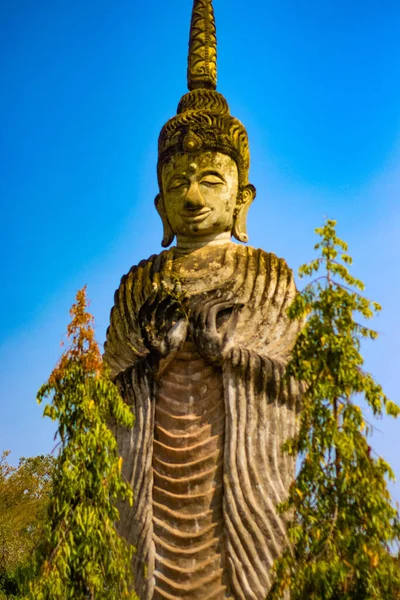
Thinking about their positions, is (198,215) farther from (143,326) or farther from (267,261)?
(143,326)

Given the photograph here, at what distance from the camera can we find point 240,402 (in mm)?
5824

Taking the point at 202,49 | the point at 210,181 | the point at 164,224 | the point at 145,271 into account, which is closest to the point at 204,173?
the point at 210,181

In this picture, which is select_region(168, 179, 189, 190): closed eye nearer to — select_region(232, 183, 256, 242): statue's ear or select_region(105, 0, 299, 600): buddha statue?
select_region(105, 0, 299, 600): buddha statue

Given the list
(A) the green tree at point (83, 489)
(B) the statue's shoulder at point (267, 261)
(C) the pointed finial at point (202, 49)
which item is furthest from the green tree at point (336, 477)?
(C) the pointed finial at point (202, 49)

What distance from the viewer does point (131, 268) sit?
7.42 m

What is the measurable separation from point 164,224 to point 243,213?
778 mm

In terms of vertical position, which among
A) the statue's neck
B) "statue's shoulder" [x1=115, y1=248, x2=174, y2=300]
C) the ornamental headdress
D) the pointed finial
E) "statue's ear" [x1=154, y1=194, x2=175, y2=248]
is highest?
the pointed finial

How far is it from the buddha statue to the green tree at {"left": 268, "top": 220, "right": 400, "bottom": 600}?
1.14 metres

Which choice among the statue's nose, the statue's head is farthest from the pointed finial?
the statue's nose

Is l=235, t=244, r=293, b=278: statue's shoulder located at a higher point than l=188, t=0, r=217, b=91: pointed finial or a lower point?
lower

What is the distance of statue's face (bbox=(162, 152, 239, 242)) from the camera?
23.4ft

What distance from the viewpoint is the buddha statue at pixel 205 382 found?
17.7 ft

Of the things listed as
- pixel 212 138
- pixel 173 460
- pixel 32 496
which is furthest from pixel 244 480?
pixel 32 496

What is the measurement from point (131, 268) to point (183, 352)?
150cm
